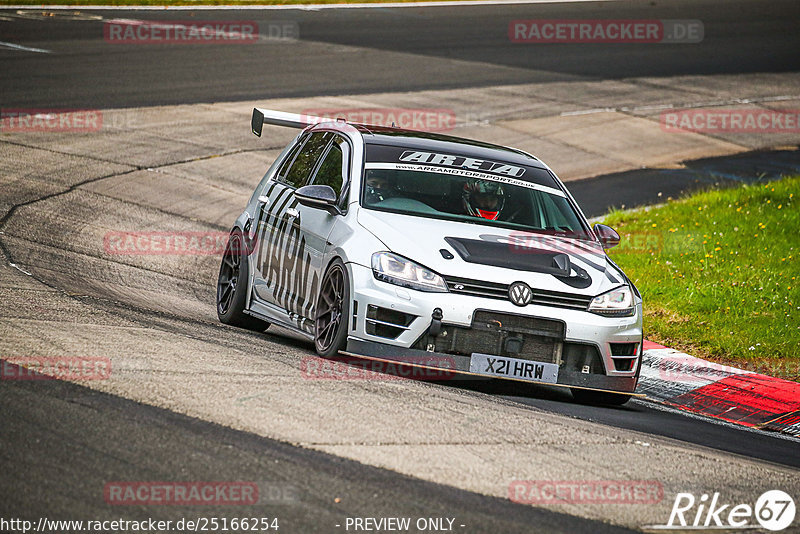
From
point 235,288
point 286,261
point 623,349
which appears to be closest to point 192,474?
point 623,349

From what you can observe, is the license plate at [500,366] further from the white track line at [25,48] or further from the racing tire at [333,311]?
the white track line at [25,48]

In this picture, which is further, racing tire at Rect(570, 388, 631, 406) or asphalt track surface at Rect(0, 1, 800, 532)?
racing tire at Rect(570, 388, 631, 406)

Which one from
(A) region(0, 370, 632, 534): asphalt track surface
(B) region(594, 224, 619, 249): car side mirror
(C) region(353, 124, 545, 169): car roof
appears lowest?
(A) region(0, 370, 632, 534): asphalt track surface

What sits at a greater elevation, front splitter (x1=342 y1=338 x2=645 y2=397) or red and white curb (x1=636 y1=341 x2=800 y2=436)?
front splitter (x1=342 y1=338 x2=645 y2=397)

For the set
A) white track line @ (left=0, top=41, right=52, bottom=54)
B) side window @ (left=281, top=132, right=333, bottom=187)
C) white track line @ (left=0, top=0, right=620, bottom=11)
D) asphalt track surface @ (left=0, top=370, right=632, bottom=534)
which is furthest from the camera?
white track line @ (left=0, top=0, right=620, bottom=11)

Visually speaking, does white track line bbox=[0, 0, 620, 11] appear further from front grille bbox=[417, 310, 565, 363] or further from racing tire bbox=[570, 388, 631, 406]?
front grille bbox=[417, 310, 565, 363]

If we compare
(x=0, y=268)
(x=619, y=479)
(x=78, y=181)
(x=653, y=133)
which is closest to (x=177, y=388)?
(x=619, y=479)

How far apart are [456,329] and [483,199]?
1603 mm

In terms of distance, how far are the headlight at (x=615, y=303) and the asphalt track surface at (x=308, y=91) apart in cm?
69

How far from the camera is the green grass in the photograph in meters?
10.2

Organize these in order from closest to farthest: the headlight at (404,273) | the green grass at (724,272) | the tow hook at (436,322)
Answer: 1. the tow hook at (436,322)
2. the headlight at (404,273)
3. the green grass at (724,272)

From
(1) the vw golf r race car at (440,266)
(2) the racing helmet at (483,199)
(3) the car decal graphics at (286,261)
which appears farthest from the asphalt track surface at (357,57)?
(2) the racing helmet at (483,199)

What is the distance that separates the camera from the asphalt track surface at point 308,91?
4.88m

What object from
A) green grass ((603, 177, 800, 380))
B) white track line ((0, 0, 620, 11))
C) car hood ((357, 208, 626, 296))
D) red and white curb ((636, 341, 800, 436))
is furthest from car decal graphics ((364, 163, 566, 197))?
white track line ((0, 0, 620, 11))
